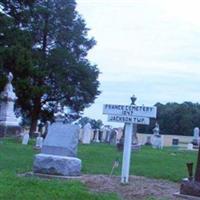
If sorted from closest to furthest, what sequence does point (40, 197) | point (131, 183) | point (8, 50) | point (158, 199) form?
point (40, 197), point (158, 199), point (131, 183), point (8, 50)

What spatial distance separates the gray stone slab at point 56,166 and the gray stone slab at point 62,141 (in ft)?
1.90

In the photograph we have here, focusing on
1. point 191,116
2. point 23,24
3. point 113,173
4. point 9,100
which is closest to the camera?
point 113,173

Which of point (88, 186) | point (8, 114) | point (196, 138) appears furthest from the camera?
point (196, 138)

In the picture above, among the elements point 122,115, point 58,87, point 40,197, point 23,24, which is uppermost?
point 23,24

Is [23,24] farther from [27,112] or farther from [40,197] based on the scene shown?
[40,197]

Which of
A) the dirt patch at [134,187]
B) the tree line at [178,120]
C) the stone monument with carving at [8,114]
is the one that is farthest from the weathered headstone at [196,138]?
the tree line at [178,120]

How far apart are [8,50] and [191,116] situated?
49.6 meters

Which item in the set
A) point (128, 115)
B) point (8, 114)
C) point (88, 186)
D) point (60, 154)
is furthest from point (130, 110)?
point (8, 114)

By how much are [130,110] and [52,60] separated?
32.7m

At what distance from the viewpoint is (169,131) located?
272ft

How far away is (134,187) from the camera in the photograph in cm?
1084

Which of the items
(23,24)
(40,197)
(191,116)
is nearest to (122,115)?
(40,197)

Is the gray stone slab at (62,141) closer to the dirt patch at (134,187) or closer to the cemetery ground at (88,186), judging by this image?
the cemetery ground at (88,186)

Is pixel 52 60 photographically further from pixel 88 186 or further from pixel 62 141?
pixel 88 186
